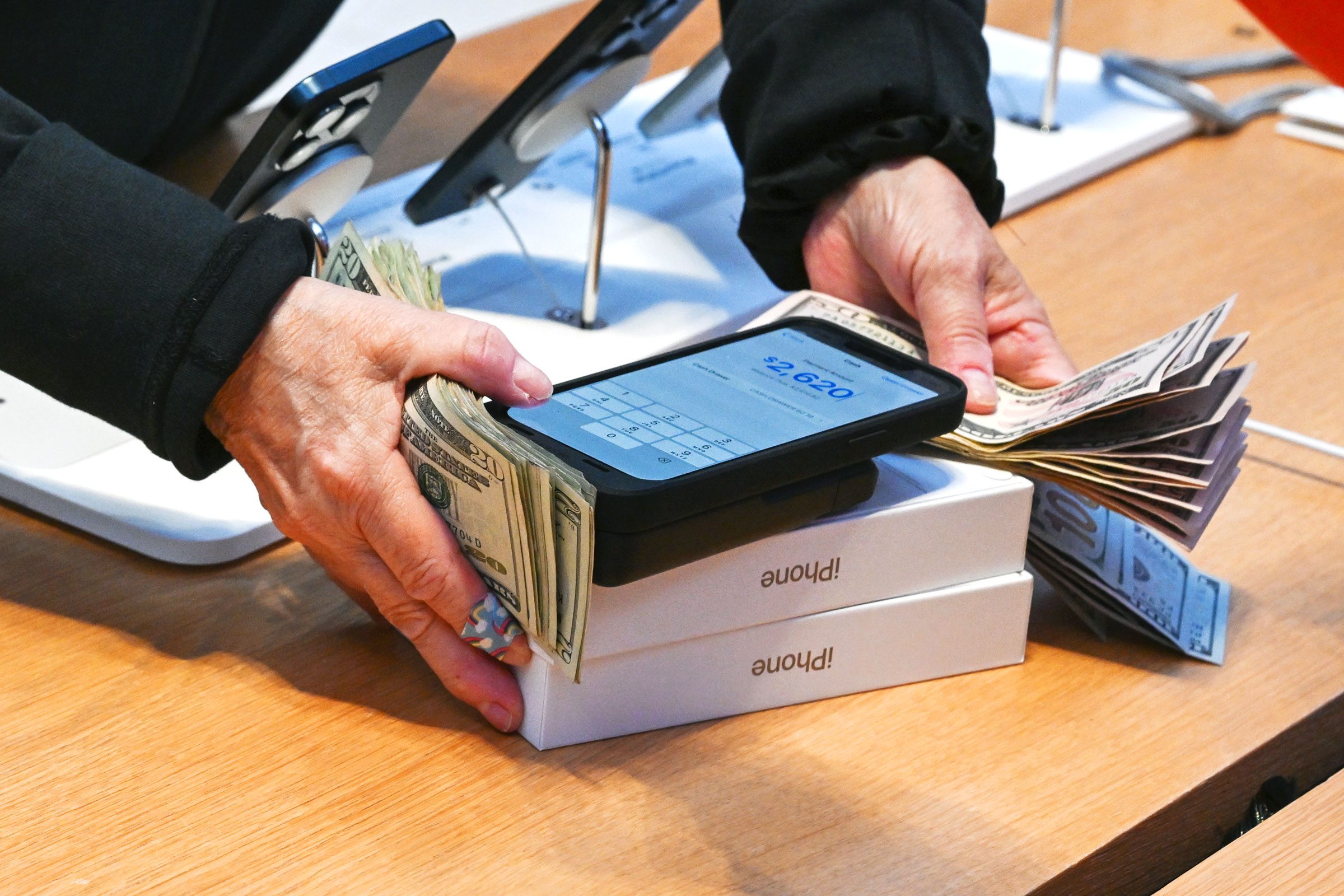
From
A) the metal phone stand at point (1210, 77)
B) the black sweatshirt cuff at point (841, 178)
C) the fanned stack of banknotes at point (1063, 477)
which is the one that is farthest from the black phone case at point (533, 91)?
the metal phone stand at point (1210, 77)

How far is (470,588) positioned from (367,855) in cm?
11

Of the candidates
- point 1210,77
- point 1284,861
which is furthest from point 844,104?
point 1210,77

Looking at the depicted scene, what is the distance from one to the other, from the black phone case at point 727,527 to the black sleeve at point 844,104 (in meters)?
0.33

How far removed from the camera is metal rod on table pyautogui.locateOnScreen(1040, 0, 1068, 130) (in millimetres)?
1227

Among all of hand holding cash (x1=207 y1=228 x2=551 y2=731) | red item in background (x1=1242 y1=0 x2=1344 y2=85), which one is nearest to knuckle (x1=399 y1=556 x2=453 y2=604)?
hand holding cash (x1=207 y1=228 x2=551 y2=731)

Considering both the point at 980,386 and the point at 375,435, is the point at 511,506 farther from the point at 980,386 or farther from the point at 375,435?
the point at 980,386

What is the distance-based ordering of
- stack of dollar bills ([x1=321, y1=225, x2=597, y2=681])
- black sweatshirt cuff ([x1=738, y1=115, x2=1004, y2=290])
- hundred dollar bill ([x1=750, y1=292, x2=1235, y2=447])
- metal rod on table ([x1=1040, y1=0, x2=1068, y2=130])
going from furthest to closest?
metal rod on table ([x1=1040, y1=0, x2=1068, y2=130]) < black sweatshirt cuff ([x1=738, y1=115, x2=1004, y2=290]) < hundred dollar bill ([x1=750, y1=292, x2=1235, y2=447]) < stack of dollar bills ([x1=321, y1=225, x2=597, y2=681])

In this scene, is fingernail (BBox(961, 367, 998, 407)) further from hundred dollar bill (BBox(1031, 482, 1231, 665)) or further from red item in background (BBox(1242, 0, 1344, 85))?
red item in background (BBox(1242, 0, 1344, 85))

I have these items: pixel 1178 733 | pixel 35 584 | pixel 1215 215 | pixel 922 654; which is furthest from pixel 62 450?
pixel 1215 215

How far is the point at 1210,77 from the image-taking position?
1386 millimetres

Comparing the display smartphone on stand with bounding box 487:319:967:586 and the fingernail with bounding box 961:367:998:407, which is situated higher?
the display smartphone on stand with bounding box 487:319:967:586

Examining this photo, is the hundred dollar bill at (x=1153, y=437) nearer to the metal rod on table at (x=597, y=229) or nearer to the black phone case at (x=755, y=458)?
the black phone case at (x=755, y=458)

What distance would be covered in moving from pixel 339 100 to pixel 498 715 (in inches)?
12.9

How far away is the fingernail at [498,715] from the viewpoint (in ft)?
1.97
